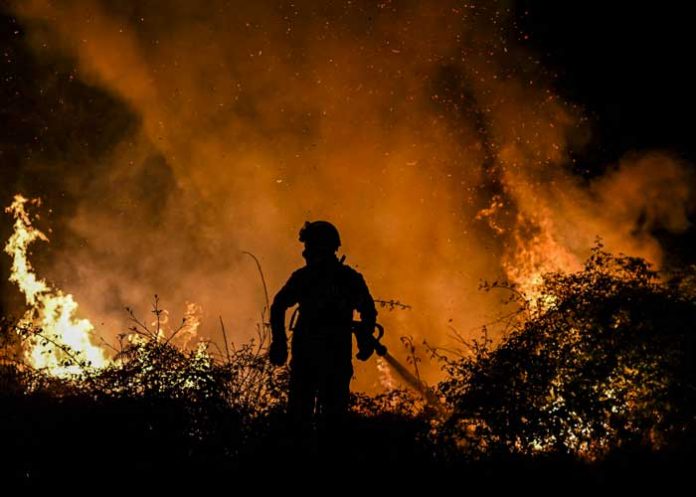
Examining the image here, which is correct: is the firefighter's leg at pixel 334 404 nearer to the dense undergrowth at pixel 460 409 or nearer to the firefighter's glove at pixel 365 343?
the dense undergrowth at pixel 460 409

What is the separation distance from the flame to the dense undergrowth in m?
8.28

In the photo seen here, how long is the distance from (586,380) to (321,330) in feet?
13.5

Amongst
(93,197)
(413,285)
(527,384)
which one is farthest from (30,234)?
(527,384)

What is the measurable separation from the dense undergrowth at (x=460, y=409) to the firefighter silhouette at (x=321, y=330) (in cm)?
42

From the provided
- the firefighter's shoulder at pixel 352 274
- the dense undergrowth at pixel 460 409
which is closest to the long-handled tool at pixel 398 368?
the dense undergrowth at pixel 460 409

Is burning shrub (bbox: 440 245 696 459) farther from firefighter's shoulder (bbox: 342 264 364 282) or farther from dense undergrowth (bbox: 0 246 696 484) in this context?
firefighter's shoulder (bbox: 342 264 364 282)

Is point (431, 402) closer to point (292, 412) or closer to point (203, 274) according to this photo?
point (292, 412)

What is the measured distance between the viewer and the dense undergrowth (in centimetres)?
483

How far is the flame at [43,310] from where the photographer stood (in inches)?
709

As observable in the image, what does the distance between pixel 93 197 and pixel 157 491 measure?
31.9m

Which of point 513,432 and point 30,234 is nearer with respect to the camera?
point 513,432

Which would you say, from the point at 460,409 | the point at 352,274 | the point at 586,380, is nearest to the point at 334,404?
the point at 352,274

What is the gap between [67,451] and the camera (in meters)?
4.84

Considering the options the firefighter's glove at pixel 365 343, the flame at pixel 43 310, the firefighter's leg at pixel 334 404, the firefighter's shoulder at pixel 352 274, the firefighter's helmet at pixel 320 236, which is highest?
the flame at pixel 43 310
